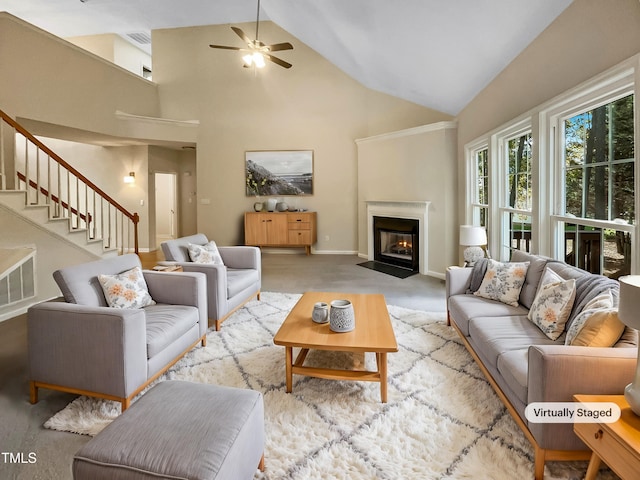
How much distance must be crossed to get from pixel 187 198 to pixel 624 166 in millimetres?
8954

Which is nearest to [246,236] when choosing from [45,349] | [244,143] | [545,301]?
[244,143]

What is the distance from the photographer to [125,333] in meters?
2.01

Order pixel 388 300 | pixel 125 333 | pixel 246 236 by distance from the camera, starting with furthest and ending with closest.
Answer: pixel 246 236
pixel 388 300
pixel 125 333

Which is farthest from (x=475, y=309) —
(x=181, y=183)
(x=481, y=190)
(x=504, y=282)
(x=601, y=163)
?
(x=181, y=183)

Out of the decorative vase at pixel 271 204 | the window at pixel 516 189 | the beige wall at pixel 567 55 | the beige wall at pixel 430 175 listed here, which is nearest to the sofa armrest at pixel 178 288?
the window at pixel 516 189

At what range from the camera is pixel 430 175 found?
593 centimetres

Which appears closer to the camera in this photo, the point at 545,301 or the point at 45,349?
the point at 45,349

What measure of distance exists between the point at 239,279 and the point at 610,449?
3104 mm

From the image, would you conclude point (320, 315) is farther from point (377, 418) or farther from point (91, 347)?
point (91, 347)

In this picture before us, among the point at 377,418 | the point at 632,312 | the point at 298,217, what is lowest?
the point at 377,418

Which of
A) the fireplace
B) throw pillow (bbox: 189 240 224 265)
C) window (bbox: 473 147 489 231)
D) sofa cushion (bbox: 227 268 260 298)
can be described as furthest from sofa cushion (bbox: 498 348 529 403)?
the fireplace

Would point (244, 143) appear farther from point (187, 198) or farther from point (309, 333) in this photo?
point (309, 333)

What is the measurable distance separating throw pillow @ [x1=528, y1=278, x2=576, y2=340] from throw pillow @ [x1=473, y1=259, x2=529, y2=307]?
48 cm

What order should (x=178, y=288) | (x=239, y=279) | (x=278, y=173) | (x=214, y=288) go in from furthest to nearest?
(x=278, y=173) → (x=239, y=279) → (x=214, y=288) → (x=178, y=288)
